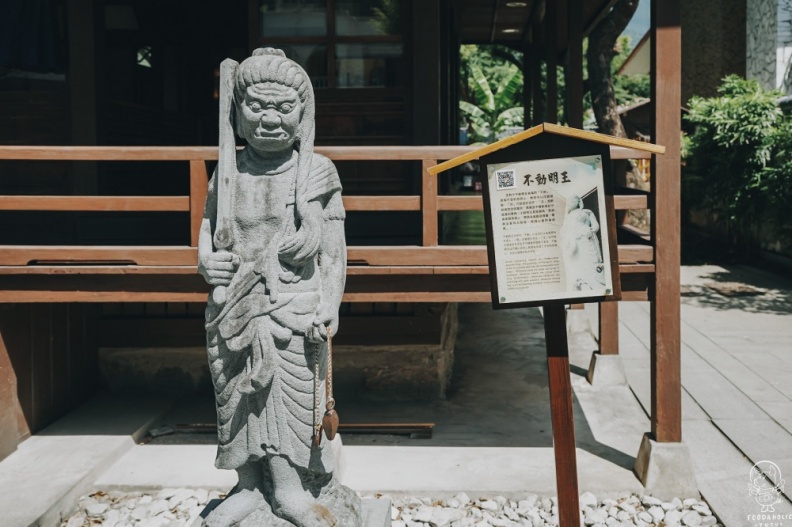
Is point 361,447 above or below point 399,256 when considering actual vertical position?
below

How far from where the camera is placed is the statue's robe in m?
4.36

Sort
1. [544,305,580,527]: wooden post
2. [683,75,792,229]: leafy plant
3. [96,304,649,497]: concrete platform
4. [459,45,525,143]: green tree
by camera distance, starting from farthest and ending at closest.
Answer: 1. [459,45,525,143]: green tree
2. [683,75,792,229]: leafy plant
3. [96,304,649,497]: concrete platform
4. [544,305,580,527]: wooden post

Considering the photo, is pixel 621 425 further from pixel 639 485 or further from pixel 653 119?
pixel 653 119

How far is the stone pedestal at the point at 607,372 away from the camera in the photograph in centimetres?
931

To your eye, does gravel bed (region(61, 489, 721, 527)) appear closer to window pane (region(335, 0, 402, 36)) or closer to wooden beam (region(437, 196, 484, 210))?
wooden beam (region(437, 196, 484, 210))

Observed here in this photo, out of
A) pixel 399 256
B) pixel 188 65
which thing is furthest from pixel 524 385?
pixel 188 65

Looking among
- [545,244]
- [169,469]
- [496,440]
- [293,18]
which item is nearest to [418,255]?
[496,440]

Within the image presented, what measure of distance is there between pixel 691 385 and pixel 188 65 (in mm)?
7918

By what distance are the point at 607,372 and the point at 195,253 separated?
15.9ft

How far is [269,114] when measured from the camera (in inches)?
170

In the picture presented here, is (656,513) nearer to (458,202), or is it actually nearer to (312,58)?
(458,202)

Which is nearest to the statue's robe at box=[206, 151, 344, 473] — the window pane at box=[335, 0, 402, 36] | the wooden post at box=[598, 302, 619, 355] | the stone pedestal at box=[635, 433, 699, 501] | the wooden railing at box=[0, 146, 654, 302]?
the wooden railing at box=[0, 146, 654, 302]

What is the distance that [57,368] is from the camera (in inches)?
314

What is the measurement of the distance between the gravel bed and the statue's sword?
100 inches
